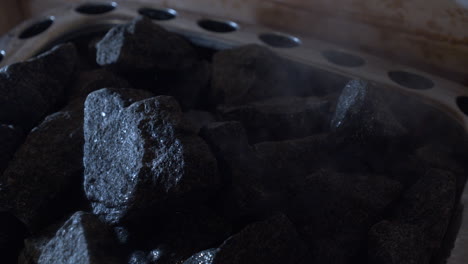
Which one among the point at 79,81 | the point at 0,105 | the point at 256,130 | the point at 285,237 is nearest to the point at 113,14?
the point at 79,81

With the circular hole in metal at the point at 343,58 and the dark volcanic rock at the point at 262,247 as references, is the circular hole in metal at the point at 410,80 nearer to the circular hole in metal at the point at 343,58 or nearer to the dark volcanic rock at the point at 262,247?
the circular hole in metal at the point at 343,58

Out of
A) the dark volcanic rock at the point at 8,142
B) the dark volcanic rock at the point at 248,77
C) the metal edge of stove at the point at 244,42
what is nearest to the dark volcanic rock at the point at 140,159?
the dark volcanic rock at the point at 8,142

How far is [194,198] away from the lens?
62 cm

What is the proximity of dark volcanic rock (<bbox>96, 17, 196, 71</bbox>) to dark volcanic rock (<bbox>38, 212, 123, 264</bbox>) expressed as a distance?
35cm

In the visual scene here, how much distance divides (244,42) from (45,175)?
1.64 ft

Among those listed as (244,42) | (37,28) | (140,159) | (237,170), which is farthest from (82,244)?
(37,28)

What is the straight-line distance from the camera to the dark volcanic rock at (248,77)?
35.5 inches

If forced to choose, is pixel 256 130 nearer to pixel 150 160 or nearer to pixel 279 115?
pixel 279 115

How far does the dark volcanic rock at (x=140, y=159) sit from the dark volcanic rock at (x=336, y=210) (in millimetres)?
153

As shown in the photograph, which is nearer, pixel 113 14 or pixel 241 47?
pixel 241 47

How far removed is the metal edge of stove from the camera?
2.83 feet

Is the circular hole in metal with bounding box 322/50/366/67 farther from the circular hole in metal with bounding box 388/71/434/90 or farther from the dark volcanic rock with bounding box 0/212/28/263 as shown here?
the dark volcanic rock with bounding box 0/212/28/263

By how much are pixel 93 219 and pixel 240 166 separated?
21 cm

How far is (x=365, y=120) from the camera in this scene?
2.48ft
